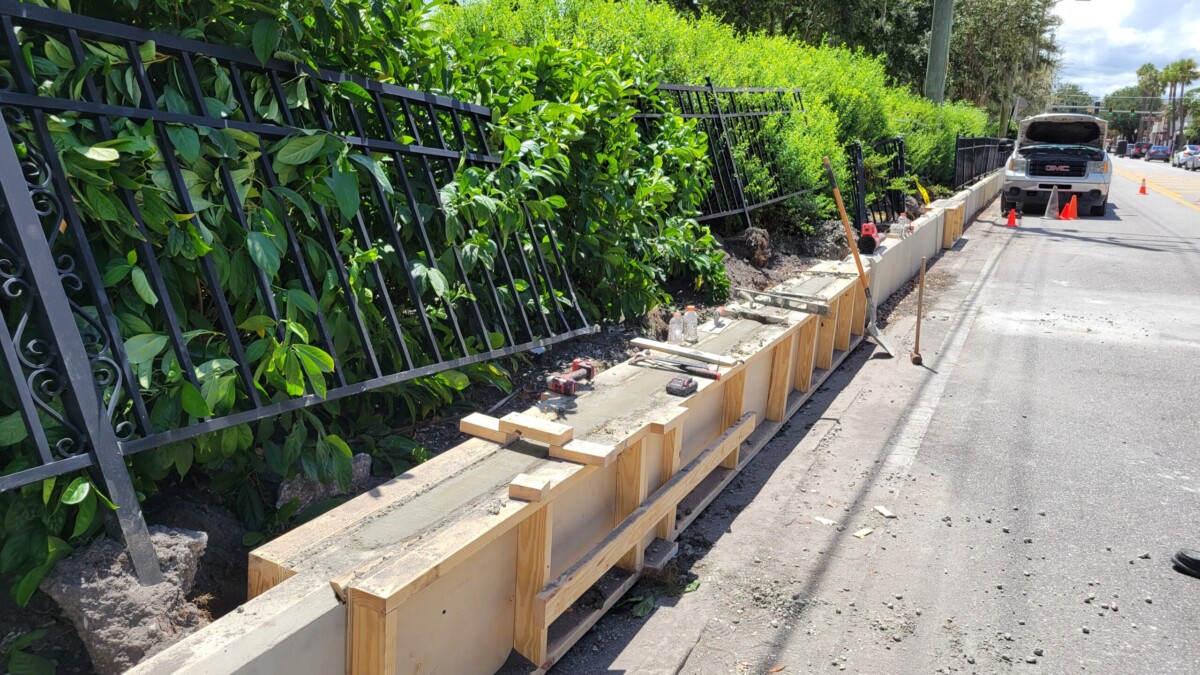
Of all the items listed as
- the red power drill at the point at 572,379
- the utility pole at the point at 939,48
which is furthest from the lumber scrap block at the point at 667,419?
the utility pole at the point at 939,48

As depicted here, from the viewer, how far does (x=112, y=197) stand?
264 centimetres

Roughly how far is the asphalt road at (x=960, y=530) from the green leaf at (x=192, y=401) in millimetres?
1726

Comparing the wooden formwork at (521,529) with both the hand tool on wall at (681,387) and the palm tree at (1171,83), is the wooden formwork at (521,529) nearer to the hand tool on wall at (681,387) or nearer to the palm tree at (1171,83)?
the hand tool on wall at (681,387)

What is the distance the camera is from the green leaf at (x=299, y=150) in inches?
123

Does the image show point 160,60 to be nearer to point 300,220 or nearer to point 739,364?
point 300,220

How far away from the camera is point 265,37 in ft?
9.69

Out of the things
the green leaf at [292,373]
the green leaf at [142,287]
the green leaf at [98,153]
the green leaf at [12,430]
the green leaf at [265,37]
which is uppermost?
the green leaf at [265,37]

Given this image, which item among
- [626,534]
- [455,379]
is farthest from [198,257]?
[626,534]

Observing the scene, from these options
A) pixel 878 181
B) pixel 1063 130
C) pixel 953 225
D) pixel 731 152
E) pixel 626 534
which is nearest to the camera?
pixel 626 534

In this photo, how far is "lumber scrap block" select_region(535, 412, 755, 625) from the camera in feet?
10.2

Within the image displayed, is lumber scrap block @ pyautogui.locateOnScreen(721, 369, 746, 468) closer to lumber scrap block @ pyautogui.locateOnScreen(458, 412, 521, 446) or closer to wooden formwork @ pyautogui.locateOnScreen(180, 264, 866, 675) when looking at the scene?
wooden formwork @ pyautogui.locateOnScreen(180, 264, 866, 675)

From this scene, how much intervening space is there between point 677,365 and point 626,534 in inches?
56.0

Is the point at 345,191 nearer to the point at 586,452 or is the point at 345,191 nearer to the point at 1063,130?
the point at 586,452

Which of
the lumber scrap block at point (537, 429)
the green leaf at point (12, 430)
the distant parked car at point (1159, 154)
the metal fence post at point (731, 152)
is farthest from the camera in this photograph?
the distant parked car at point (1159, 154)
